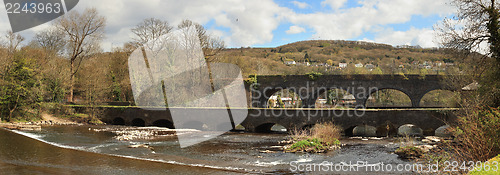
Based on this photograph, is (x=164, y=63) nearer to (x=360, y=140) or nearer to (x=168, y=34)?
(x=168, y=34)

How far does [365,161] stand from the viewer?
653 inches

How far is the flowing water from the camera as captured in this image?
1412cm

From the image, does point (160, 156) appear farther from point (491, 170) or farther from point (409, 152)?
point (491, 170)

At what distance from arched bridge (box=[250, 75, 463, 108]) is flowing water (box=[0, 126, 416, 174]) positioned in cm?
1779

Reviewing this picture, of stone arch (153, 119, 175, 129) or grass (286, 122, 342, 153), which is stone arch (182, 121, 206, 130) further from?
grass (286, 122, 342, 153)

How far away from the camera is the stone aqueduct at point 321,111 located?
2619 centimetres

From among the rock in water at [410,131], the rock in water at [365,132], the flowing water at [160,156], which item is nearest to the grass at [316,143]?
the flowing water at [160,156]

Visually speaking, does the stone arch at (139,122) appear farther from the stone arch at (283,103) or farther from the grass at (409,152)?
the grass at (409,152)

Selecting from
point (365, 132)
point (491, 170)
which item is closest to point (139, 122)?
point (365, 132)

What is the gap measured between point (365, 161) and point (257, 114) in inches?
531

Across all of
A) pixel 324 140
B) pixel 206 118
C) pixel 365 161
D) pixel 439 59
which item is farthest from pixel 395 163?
pixel 439 59

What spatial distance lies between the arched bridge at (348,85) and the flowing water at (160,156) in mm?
17791

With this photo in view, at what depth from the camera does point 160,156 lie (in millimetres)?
17219

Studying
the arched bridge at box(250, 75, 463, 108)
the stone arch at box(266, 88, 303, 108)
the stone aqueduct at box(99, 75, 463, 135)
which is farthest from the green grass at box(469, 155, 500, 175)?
the stone arch at box(266, 88, 303, 108)
